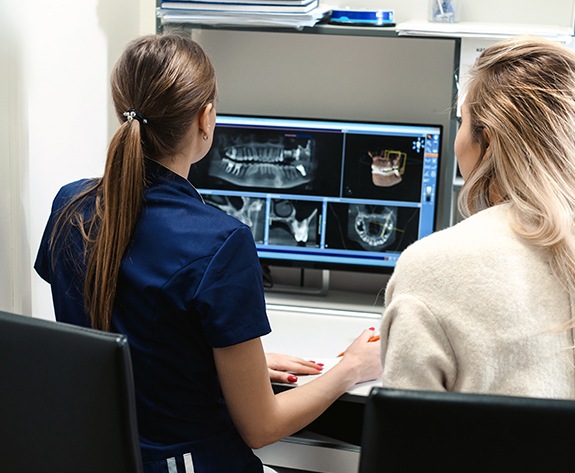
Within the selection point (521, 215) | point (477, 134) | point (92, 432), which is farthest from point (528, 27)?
point (92, 432)

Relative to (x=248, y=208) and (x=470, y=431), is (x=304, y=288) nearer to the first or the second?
(x=248, y=208)

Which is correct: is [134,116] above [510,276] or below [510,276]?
above

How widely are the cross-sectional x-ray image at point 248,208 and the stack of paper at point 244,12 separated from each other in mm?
469

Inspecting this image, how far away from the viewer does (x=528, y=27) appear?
6.93 feet

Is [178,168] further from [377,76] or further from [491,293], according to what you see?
[377,76]

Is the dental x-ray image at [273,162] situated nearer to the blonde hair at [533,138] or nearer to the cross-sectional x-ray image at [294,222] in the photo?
the cross-sectional x-ray image at [294,222]

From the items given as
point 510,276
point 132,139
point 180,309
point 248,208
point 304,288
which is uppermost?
point 132,139

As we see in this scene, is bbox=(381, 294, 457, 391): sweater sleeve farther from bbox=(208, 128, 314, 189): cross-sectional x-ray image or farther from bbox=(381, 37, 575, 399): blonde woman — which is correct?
bbox=(208, 128, 314, 189): cross-sectional x-ray image

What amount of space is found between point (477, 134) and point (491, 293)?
0.28 m

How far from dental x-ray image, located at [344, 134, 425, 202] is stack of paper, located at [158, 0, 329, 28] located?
360 millimetres

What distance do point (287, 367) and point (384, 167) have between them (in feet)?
2.61

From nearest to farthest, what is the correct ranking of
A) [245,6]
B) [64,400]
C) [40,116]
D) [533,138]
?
[64,400] → [533,138] → [40,116] → [245,6]

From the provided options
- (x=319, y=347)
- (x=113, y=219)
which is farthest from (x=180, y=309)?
(x=319, y=347)

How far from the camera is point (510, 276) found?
1121 millimetres
